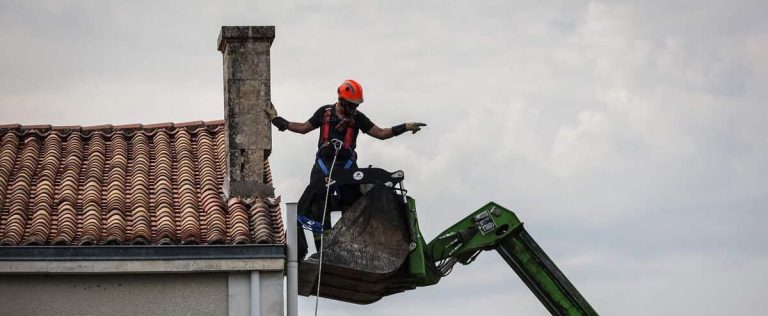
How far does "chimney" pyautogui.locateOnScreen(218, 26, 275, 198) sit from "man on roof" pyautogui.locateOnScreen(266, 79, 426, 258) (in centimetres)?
78

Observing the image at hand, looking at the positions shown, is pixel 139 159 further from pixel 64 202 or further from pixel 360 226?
pixel 360 226

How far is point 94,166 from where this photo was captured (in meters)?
23.4

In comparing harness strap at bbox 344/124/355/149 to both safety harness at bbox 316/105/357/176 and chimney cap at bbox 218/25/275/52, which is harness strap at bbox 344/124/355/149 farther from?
chimney cap at bbox 218/25/275/52

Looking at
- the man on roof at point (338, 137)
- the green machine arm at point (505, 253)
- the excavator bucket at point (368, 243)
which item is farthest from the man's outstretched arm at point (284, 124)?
the green machine arm at point (505, 253)

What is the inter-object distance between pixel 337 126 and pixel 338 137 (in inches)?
6.1

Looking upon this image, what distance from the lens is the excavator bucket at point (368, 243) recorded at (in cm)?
2178

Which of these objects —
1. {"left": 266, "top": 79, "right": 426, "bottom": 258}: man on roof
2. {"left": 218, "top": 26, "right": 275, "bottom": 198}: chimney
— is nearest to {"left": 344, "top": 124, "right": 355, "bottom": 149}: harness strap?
{"left": 266, "top": 79, "right": 426, "bottom": 258}: man on roof

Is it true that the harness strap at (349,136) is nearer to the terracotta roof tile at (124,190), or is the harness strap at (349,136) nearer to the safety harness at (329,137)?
the safety harness at (329,137)

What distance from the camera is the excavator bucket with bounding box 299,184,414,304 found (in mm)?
21781

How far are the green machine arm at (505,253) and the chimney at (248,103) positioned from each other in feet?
8.38

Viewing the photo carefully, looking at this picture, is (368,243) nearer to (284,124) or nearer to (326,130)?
(326,130)

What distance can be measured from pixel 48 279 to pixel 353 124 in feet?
15.3

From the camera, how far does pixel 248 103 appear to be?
2309cm

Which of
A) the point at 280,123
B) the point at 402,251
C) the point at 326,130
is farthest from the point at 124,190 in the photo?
the point at 402,251
